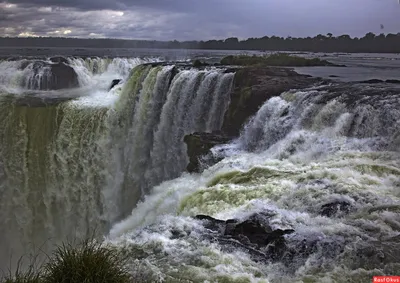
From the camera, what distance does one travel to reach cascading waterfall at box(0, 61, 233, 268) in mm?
14273

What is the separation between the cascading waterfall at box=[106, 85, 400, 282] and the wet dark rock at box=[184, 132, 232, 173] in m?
0.46

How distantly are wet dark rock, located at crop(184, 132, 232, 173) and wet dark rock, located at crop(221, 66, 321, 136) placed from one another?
1.98ft

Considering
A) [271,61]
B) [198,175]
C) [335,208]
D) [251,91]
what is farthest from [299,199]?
[271,61]

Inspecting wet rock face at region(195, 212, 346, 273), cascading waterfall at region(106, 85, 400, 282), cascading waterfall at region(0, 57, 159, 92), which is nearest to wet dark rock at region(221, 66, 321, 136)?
cascading waterfall at region(106, 85, 400, 282)

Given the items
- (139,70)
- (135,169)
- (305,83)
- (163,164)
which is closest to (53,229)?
(135,169)

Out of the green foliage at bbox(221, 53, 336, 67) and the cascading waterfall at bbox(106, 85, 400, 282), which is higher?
the green foliage at bbox(221, 53, 336, 67)

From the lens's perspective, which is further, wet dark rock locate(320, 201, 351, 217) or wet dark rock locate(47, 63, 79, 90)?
wet dark rock locate(47, 63, 79, 90)

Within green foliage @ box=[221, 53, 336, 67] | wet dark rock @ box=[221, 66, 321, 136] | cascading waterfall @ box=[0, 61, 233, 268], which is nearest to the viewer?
wet dark rock @ box=[221, 66, 321, 136]

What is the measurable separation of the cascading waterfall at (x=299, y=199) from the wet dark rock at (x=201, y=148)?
0.46 meters

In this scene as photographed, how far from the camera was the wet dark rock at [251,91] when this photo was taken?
12.2 metres

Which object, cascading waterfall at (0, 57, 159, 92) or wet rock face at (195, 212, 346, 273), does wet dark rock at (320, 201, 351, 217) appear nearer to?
wet rock face at (195, 212, 346, 273)

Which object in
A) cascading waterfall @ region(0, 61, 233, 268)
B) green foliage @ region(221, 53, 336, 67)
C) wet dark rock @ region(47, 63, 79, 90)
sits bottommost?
cascading waterfall @ region(0, 61, 233, 268)

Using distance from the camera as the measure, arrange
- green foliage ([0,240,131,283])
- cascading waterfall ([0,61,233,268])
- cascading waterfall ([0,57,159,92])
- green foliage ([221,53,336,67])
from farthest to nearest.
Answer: cascading waterfall ([0,57,159,92]) → green foliage ([221,53,336,67]) → cascading waterfall ([0,61,233,268]) → green foliage ([0,240,131,283])

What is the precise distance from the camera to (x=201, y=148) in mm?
11133
